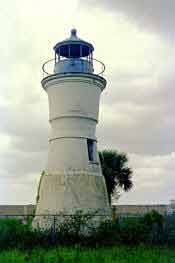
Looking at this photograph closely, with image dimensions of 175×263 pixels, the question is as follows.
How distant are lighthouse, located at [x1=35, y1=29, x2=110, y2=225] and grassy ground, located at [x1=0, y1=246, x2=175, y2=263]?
11.1 ft

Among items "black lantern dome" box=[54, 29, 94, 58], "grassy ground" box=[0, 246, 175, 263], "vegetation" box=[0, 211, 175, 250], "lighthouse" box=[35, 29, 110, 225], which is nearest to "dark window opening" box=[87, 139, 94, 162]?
"lighthouse" box=[35, 29, 110, 225]

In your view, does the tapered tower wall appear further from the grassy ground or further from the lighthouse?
the grassy ground

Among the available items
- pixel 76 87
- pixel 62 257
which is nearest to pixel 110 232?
pixel 62 257

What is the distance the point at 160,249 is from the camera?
1656 cm

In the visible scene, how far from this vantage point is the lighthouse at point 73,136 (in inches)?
765

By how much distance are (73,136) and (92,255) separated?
651 centimetres

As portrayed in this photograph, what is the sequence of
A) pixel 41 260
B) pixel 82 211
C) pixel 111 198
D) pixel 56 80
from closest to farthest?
pixel 41 260 → pixel 82 211 → pixel 56 80 → pixel 111 198

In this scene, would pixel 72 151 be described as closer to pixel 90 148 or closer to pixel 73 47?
pixel 90 148

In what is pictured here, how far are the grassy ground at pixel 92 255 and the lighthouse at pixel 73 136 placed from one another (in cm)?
339

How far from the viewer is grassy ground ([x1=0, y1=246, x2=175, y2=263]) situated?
13398mm

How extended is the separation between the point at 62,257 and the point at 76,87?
830cm

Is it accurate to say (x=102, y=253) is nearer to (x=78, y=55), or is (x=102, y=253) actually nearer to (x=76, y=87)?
(x=76, y=87)

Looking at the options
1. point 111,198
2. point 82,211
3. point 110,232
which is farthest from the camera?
point 111,198

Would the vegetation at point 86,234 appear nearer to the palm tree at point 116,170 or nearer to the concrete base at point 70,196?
the concrete base at point 70,196
